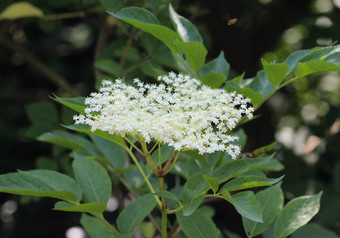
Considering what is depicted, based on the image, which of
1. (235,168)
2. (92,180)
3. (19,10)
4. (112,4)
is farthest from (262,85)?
(19,10)

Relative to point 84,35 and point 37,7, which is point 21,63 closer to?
point 84,35

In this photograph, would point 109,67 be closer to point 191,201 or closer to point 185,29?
point 185,29

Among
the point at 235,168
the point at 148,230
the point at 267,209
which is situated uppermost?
the point at 235,168

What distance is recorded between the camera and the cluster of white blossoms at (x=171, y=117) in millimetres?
729

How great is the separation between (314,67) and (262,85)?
184 millimetres

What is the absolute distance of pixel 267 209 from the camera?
1.02 metres

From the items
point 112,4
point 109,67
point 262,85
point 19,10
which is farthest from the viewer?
point 19,10

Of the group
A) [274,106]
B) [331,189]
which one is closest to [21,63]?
[274,106]

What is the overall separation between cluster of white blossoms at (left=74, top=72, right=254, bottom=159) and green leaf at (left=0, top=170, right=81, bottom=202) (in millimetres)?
163

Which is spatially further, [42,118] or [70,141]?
[42,118]

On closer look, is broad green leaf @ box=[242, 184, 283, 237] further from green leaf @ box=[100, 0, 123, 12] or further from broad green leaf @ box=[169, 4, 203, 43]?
green leaf @ box=[100, 0, 123, 12]

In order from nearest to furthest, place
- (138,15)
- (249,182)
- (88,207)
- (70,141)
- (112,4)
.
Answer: (249,182)
(88,207)
(138,15)
(70,141)
(112,4)

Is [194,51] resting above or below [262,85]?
above

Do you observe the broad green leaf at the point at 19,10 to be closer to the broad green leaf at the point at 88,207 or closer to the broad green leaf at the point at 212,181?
the broad green leaf at the point at 88,207
